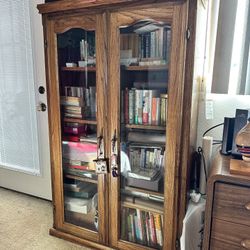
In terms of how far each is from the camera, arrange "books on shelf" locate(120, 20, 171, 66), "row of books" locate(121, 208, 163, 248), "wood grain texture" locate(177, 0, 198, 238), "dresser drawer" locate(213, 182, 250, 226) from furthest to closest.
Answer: "row of books" locate(121, 208, 163, 248), "books on shelf" locate(120, 20, 171, 66), "wood grain texture" locate(177, 0, 198, 238), "dresser drawer" locate(213, 182, 250, 226)

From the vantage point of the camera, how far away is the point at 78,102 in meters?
1.51

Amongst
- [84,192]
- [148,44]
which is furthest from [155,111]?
[84,192]

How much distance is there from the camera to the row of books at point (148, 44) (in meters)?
1.19

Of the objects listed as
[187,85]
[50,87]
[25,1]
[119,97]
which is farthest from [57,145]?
[25,1]

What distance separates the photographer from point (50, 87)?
1.49 meters

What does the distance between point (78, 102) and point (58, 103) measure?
0.12m

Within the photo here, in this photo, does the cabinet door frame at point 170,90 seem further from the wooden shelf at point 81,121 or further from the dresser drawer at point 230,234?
the dresser drawer at point 230,234

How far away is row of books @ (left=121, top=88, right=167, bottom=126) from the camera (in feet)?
4.16

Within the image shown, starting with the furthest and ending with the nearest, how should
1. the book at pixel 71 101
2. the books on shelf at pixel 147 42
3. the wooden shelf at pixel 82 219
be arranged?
the wooden shelf at pixel 82 219, the book at pixel 71 101, the books on shelf at pixel 147 42

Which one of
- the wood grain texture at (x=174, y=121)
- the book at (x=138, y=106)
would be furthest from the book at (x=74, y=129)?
the wood grain texture at (x=174, y=121)

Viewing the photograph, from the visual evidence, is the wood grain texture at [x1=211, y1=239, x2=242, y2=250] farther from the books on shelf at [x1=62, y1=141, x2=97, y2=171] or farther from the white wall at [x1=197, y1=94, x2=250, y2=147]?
the books on shelf at [x1=62, y1=141, x2=97, y2=171]

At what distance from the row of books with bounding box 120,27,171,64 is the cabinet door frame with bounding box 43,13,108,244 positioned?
0.13 meters

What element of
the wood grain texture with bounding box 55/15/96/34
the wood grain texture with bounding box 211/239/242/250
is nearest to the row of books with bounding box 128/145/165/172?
the wood grain texture with bounding box 211/239/242/250

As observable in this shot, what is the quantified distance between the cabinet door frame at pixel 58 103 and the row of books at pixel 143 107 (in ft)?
0.43
